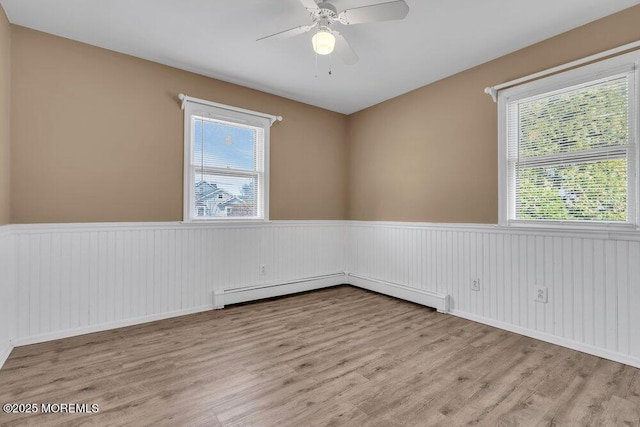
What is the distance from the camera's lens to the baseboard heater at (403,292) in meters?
3.39

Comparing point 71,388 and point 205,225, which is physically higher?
point 205,225

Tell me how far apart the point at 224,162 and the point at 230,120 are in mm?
494

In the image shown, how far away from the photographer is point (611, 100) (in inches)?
94.3

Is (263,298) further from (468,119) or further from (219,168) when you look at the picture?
(468,119)

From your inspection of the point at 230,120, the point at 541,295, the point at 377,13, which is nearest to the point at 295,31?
the point at 377,13

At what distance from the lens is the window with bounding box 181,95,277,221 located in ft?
11.1

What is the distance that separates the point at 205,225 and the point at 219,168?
0.68 metres

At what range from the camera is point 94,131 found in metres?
2.85

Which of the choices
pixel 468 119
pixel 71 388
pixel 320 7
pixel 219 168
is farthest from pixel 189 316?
pixel 468 119

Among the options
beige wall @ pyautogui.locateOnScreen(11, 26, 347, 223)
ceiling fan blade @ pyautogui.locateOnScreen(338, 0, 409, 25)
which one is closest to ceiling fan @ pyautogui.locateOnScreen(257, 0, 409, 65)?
ceiling fan blade @ pyautogui.locateOnScreen(338, 0, 409, 25)

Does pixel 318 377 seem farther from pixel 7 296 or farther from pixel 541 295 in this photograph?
pixel 7 296

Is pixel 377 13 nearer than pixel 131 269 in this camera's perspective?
Yes

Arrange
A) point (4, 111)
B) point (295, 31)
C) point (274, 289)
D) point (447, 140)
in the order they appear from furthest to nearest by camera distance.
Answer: point (274, 289)
point (447, 140)
point (4, 111)
point (295, 31)

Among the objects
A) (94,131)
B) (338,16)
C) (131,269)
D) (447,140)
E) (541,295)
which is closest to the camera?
(338,16)
